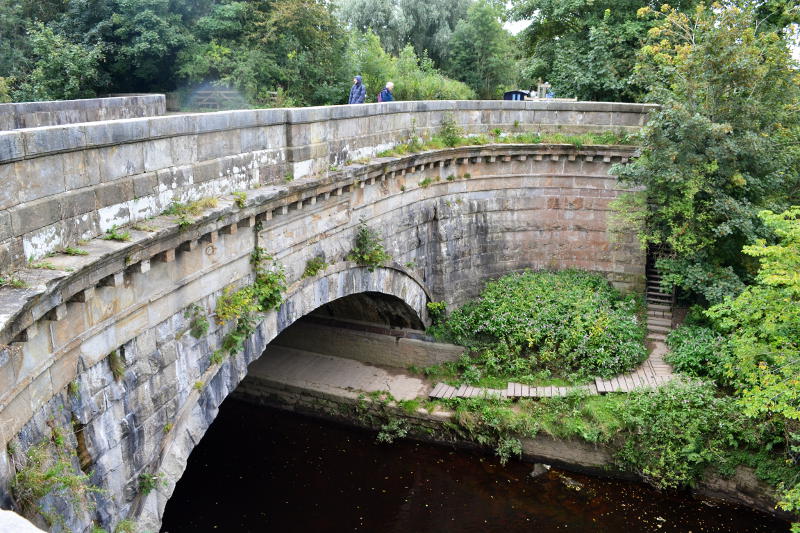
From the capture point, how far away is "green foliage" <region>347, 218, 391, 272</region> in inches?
504

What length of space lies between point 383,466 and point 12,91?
14079 mm

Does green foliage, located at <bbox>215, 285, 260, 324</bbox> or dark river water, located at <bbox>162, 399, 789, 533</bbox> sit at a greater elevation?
green foliage, located at <bbox>215, 285, 260, 324</bbox>

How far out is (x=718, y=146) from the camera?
1484 centimetres

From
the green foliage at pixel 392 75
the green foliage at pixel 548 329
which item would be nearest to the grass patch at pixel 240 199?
the green foliage at pixel 548 329

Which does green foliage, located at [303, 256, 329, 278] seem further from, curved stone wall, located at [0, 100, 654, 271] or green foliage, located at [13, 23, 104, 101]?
green foliage, located at [13, 23, 104, 101]

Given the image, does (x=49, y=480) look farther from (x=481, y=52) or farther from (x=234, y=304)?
(x=481, y=52)

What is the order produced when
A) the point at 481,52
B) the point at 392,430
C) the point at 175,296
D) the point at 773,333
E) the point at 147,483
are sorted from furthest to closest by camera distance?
the point at 481,52, the point at 392,430, the point at 773,333, the point at 175,296, the point at 147,483

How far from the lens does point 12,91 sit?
18734 mm

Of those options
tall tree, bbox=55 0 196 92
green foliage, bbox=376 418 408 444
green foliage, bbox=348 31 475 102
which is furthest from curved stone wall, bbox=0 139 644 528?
tall tree, bbox=55 0 196 92

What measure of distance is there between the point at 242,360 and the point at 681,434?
29.1 feet

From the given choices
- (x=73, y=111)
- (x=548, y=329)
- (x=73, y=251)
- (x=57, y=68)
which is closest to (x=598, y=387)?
(x=548, y=329)

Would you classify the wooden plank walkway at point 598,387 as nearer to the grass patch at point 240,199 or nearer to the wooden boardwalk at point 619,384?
the wooden boardwalk at point 619,384

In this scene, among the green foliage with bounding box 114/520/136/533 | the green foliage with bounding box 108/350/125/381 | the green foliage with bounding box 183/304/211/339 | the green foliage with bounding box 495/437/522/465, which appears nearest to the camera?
the green foliage with bounding box 108/350/125/381

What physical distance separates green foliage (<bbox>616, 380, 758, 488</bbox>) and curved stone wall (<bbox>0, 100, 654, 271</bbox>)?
7590 millimetres
